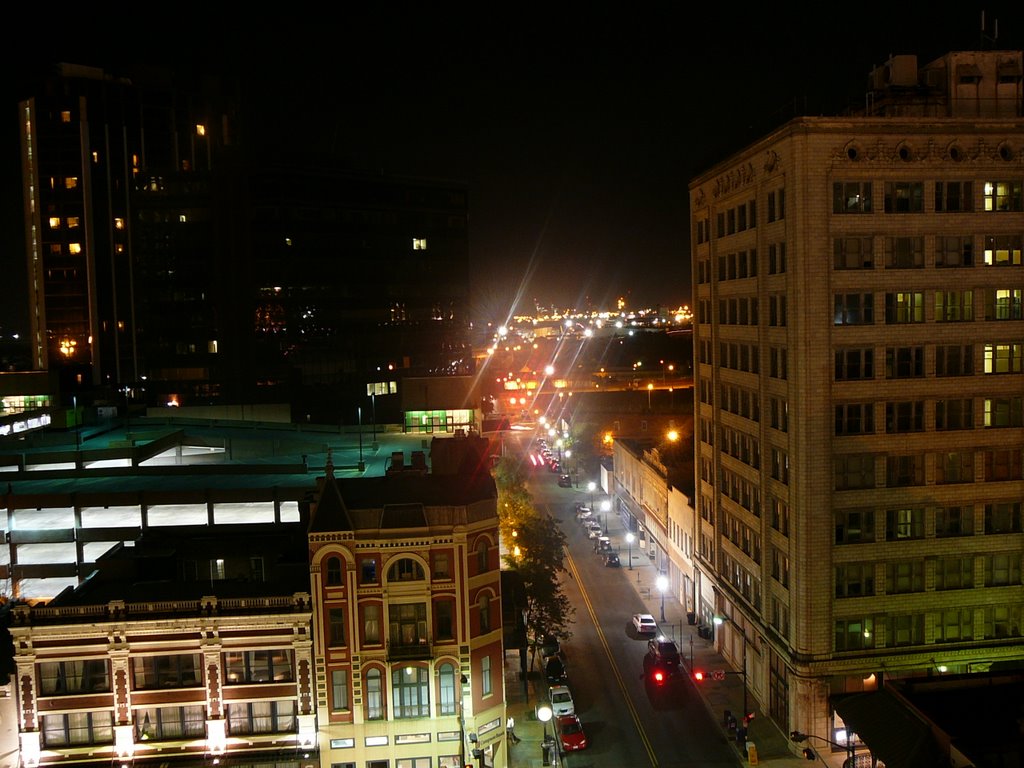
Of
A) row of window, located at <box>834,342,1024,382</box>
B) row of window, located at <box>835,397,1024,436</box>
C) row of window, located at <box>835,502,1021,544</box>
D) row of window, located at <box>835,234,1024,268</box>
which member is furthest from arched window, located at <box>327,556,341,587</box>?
row of window, located at <box>835,234,1024,268</box>

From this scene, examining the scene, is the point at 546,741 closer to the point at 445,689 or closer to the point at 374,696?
the point at 445,689

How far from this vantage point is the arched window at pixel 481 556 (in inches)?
1574

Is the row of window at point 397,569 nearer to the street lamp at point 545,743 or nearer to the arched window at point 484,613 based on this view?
the arched window at point 484,613

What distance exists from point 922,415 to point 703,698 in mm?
19522

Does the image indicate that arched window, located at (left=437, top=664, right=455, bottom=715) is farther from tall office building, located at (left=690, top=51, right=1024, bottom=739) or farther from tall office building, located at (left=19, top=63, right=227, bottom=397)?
tall office building, located at (left=19, top=63, right=227, bottom=397)

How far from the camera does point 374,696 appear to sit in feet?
127

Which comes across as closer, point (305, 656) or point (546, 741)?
point (305, 656)

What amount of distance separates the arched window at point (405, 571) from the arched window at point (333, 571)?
2.08 metres

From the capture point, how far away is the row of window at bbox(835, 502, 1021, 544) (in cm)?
4447

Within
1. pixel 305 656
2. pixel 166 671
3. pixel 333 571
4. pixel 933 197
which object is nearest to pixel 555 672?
pixel 305 656

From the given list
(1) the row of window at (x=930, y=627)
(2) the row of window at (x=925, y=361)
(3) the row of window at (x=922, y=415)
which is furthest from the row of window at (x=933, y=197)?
(1) the row of window at (x=930, y=627)

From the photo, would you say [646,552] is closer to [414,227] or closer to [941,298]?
[941,298]

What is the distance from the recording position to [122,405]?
92.3 meters

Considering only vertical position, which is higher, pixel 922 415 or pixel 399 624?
pixel 922 415
